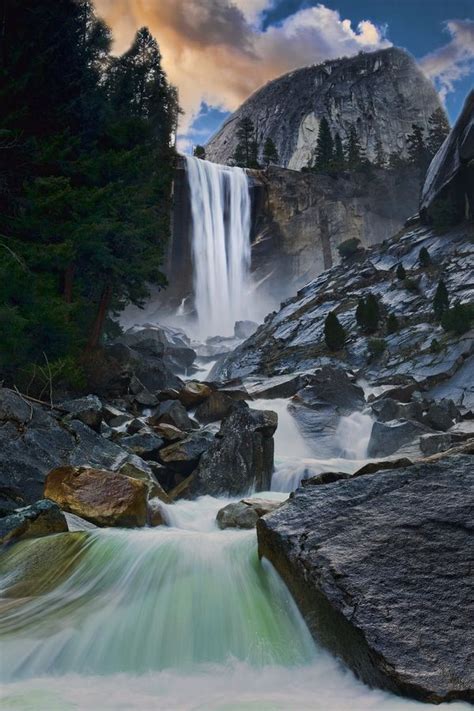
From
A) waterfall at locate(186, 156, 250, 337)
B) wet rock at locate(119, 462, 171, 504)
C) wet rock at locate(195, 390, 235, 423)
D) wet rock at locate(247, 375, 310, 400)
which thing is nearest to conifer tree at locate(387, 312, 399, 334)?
wet rock at locate(247, 375, 310, 400)

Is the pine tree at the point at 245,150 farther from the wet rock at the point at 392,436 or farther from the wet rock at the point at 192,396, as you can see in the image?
the wet rock at the point at 392,436

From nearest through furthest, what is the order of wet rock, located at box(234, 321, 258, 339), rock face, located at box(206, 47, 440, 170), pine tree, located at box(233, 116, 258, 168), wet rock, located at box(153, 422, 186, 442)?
wet rock, located at box(153, 422, 186, 442) < wet rock, located at box(234, 321, 258, 339) < pine tree, located at box(233, 116, 258, 168) < rock face, located at box(206, 47, 440, 170)

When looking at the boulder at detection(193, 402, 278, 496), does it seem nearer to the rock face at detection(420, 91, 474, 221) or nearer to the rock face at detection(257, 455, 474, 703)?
the rock face at detection(257, 455, 474, 703)

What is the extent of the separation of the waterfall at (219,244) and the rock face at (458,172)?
28539mm

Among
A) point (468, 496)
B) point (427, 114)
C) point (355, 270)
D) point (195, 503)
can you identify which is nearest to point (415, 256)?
point (355, 270)

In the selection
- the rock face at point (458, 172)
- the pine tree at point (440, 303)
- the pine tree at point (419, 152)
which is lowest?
the pine tree at point (440, 303)

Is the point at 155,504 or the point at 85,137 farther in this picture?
the point at 85,137

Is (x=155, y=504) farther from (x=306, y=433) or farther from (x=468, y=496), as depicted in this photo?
(x=306, y=433)

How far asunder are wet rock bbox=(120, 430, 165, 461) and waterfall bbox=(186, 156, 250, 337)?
4985 centimetres

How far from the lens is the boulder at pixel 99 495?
7.32 m

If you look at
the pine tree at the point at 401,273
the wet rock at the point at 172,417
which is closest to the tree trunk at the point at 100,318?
the wet rock at the point at 172,417

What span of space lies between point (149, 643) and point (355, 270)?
41769 mm

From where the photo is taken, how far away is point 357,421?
2016cm

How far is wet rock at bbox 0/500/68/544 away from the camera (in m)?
6.52
